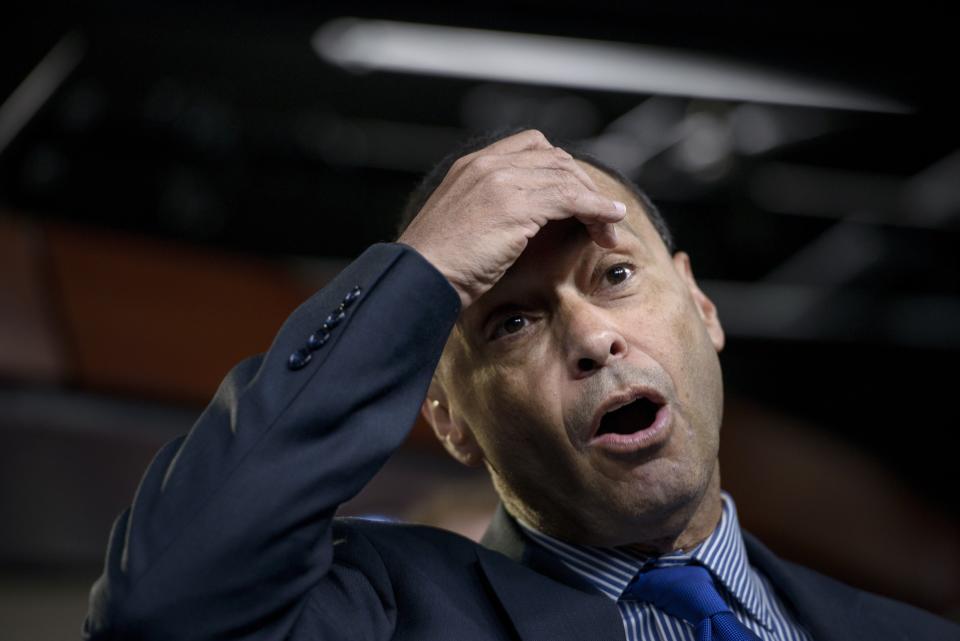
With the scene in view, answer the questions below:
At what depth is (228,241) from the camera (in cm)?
369

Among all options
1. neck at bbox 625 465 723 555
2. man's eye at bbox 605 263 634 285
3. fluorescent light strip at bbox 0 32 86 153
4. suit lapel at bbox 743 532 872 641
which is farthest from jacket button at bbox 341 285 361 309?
fluorescent light strip at bbox 0 32 86 153

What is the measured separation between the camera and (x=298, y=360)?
1022mm

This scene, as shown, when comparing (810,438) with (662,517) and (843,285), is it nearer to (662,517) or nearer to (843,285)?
(843,285)

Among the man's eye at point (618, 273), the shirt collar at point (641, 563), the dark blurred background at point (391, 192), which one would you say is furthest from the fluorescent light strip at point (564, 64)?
the shirt collar at point (641, 563)

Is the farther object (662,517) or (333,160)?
(333,160)

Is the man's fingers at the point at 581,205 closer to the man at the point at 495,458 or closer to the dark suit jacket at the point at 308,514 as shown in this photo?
the man at the point at 495,458

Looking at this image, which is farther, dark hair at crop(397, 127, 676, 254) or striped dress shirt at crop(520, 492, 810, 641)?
dark hair at crop(397, 127, 676, 254)

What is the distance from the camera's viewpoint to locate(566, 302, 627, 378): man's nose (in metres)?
1.17

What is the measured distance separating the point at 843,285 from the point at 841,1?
72.9 inches

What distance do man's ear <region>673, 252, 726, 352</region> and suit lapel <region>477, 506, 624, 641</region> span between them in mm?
389

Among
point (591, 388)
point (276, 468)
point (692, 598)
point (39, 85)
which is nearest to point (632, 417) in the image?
point (591, 388)

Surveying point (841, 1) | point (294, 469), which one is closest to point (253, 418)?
point (294, 469)

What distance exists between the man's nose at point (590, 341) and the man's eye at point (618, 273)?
0.06 meters

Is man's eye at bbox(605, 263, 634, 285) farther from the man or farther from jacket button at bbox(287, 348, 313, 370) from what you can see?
jacket button at bbox(287, 348, 313, 370)
